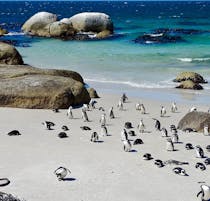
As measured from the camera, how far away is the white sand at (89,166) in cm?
1134

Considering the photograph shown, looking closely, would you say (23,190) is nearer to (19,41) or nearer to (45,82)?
(45,82)

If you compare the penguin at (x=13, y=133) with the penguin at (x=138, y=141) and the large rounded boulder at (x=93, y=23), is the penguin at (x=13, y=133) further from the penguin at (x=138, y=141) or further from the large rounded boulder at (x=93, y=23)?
the large rounded boulder at (x=93, y=23)

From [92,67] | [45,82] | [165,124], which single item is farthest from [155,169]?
[92,67]

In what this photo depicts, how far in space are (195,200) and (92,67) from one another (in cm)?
2300

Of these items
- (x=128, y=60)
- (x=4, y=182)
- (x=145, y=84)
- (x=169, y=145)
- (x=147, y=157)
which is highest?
(x=4, y=182)

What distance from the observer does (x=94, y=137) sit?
1548cm

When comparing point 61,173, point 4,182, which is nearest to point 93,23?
point 61,173

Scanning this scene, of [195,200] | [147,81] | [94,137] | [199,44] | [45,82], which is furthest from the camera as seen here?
[199,44]

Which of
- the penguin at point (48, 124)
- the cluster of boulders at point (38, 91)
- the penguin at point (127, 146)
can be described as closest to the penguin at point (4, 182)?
the penguin at point (127, 146)

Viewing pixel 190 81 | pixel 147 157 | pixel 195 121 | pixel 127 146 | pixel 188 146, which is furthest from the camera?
pixel 190 81

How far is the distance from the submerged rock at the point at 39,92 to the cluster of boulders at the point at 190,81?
5.96 m

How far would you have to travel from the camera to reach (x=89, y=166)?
13.0 m

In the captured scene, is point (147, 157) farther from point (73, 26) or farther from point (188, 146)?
point (73, 26)

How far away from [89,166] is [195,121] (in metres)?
5.28
